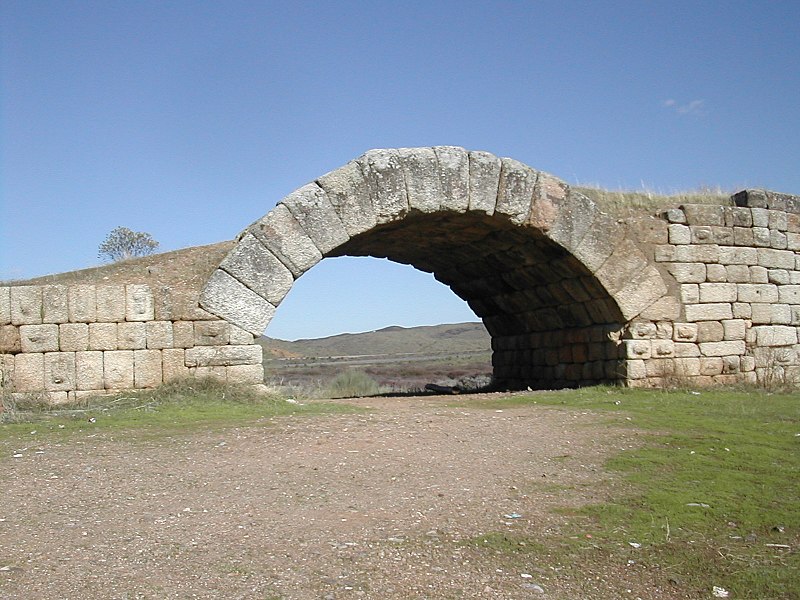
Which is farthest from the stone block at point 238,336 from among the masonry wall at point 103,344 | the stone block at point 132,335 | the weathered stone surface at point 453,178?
the weathered stone surface at point 453,178

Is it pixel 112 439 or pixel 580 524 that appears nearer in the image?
pixel 580 524

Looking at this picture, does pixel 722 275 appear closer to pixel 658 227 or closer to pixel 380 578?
pixel 658 227

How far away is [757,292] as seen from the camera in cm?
1024

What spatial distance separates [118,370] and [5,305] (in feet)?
4.26

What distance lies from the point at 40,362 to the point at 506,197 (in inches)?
212

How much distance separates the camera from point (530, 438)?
620 centimetres

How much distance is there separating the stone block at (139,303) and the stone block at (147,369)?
0.37 metres

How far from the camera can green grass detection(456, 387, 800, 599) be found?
3.24 m

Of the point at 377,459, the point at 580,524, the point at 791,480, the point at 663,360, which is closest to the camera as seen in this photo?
the point at 580,524

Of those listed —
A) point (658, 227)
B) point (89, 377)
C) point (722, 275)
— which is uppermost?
point (658, 227)

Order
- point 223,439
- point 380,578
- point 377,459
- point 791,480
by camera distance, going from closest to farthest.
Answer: point 380,578 < point 791,480 < point 377,459 < point 223,439

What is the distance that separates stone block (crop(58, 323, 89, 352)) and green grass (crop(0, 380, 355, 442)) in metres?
0.58

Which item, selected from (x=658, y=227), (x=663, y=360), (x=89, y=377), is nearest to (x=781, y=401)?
(x=663, y=360)

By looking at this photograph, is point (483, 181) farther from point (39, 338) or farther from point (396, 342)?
point (396, 342)
